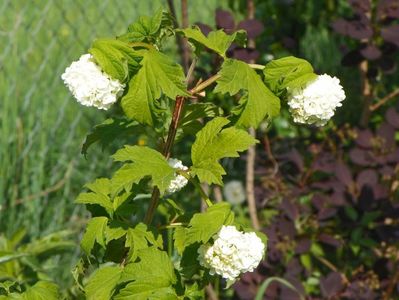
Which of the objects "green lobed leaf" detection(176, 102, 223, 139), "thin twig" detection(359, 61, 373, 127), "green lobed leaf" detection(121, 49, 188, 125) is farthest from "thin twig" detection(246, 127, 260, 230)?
"green lobed leaf" detection(121, 49, 188, 125)

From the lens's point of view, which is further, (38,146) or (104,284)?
(38,146)

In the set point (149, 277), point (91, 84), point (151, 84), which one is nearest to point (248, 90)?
point (151, 84)

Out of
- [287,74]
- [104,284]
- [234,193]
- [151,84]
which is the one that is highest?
[151,84]

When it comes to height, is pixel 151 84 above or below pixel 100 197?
above

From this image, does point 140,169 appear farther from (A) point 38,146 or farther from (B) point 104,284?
(A) point 38,146

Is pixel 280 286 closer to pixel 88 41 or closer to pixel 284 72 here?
pixel 284 72

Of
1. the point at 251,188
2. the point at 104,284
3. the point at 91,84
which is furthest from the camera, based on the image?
the point at 251,188

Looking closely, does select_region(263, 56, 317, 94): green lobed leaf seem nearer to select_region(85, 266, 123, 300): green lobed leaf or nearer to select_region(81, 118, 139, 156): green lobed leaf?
select_region(81, 118, 139, 156): green lobed leaf

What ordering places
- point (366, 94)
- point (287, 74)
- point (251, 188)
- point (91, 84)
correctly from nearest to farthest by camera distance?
point (91, 84), point (287, 74), point (251, 188), point (366, 94)
